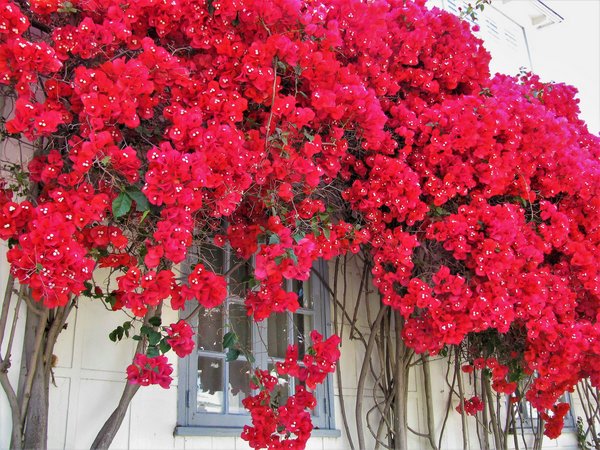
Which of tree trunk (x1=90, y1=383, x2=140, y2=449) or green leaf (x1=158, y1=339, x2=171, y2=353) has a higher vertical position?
green leaf (x1=158, y1=339, x2=171, y2=353)

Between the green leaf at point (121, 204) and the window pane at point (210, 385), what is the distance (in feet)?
4.51

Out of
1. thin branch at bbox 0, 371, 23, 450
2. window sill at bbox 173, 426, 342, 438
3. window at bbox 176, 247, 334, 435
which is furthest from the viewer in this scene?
window at bbox 176, 247, 334, 435

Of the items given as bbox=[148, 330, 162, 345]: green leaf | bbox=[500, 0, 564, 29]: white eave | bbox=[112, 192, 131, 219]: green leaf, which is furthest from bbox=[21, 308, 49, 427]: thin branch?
bbox=[500, 0, 564, 29]: white eave

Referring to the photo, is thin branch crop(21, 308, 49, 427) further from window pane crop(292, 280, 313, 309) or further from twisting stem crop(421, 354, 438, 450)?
twisting stem crop(421, 354, 438, 450)

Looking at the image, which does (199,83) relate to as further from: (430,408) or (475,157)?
(430,408)

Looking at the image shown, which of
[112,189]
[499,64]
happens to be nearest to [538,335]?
[112,189]

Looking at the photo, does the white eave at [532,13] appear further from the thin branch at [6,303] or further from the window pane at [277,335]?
the thin branch at [6,303]

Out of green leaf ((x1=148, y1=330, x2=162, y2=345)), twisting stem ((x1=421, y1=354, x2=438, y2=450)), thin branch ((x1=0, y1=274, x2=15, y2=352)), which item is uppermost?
thin branch ((x1=0, y1=274, x2=15, y2=352))

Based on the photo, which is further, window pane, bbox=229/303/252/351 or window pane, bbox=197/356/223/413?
window pane, bbox=229/303/252/351

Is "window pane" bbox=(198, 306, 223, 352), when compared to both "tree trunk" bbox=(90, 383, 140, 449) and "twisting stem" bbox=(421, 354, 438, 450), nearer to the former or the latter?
Result: "tree trunk" bbox=(90, 383, 140, 449)

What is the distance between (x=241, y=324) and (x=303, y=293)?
55 cm

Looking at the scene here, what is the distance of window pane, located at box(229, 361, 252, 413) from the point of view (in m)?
3.67

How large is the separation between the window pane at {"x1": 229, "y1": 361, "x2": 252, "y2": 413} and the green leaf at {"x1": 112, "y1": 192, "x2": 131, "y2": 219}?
1.51 meters

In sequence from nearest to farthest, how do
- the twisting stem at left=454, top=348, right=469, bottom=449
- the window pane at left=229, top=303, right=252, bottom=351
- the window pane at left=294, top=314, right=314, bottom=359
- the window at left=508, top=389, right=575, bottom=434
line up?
the window pane at left=229, top=303, right=252, bottom=351
the window pane at left=294, top=314, right=314, bottom=359
the twisting stem at left=454, top=348, right=469, bottom=449
the window at left=508, top=389, right=575, bottom=434
